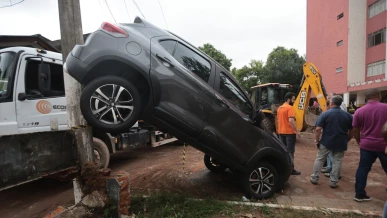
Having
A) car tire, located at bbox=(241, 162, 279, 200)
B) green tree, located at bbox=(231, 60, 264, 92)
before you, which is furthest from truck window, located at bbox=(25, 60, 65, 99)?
green tree, located at bbox=(231, 60, 264, 92)

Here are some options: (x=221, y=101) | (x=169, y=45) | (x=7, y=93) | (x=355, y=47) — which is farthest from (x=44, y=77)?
(x=355, y=47)

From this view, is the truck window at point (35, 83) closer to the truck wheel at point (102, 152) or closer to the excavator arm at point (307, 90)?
the truck wheel at point (102, 152)

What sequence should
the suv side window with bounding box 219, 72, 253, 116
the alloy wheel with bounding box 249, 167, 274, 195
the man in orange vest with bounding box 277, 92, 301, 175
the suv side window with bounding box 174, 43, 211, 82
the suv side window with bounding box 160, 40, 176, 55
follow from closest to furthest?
the suv side window with bounding box 160, 40, 176, 55 → the suv side window with bounding box 174, 43, 211, 82 → the suv side window with bounding box 219, 72, 253, 116 → the alloy wheel with bounding box 249, 167, 274, 195 → the man in orange vest with bounding box 277, 92, 301, 175

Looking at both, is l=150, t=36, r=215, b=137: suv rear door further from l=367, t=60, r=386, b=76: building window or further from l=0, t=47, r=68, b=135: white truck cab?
l=367, t=60, r=386, b=76: building window

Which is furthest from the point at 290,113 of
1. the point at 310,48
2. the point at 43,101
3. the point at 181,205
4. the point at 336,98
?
the point at 310,48

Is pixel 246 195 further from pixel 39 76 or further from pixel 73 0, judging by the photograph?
pixel 39 76

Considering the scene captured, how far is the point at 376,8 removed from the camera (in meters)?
19.9

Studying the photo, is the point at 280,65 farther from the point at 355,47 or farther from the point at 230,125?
the point at 230,125

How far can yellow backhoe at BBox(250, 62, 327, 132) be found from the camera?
7.53m

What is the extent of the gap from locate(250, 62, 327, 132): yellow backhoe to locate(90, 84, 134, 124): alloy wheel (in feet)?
13.1

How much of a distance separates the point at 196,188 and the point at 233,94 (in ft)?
6.07

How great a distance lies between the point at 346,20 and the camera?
→ 2108 centimetres

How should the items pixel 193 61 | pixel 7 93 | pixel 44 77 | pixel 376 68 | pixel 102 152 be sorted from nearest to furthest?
pixel 193 61, pixel 7 93, pixel 44 77, pixel 102 152, pixel 376 68

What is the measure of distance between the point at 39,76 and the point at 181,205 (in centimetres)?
335
